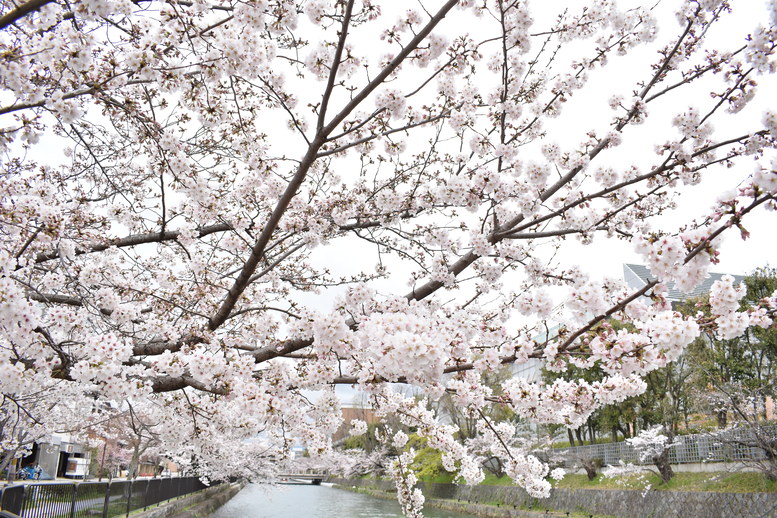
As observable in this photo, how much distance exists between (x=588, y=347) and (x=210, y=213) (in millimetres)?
3294

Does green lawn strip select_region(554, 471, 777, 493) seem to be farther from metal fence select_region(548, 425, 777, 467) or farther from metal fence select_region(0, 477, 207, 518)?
metal fence select_region(0, 477, 207, 518)

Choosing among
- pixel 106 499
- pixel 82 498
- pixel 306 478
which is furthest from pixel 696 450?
pixel 306 478

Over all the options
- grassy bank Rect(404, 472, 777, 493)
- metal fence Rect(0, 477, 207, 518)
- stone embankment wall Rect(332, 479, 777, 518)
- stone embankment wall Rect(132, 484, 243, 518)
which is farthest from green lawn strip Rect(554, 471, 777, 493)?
metal fence Rect(0, 477, 207, 518)

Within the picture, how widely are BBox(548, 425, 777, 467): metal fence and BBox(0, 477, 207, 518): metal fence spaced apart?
47.8ft

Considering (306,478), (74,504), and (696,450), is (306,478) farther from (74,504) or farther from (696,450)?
(74,504)

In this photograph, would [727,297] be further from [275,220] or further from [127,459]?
[127,459]

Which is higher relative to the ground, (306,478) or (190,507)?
(190,507)

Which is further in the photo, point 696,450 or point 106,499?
point 696,450

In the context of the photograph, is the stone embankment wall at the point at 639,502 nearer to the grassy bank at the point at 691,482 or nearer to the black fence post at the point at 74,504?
the grassy bank at the point at 691,482

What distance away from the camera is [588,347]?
3.23 m

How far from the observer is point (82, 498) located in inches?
442

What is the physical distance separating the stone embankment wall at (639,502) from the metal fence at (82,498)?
1427cm

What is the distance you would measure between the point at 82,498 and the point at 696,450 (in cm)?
1817

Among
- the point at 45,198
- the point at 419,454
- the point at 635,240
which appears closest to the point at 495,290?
the point at 635,240
